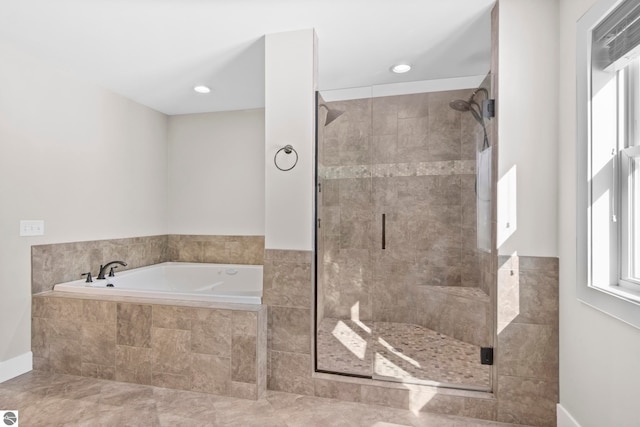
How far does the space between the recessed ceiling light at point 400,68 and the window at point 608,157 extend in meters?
1.21

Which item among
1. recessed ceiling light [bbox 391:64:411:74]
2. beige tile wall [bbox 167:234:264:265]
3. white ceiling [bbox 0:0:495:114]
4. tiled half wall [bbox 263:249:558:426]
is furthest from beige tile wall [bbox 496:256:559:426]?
beige tile wall [bbox 167:234:264:265]

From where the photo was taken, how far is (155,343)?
2.28 m

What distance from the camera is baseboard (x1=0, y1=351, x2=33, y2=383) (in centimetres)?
233

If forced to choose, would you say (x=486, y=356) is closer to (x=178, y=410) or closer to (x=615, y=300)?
(x=615, y=300)

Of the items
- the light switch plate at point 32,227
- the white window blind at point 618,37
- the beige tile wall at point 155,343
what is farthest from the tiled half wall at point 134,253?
the white window blind at point 618,37

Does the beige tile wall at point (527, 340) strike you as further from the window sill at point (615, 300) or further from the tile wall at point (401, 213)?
the tile wall at point (401, 213)

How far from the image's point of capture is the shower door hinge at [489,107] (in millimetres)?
1979

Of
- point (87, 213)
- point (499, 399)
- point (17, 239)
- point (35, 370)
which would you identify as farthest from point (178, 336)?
point (499, 399)

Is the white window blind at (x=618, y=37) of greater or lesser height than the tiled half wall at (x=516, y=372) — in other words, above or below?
above

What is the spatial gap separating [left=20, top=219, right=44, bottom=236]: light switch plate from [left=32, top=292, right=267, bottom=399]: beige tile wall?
0.48 m

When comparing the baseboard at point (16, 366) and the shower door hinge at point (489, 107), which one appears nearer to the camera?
the shower door hinge at point (489, 107)

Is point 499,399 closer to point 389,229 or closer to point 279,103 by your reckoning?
point 389,229

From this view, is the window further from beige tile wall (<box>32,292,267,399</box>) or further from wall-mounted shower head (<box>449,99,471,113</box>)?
beige tile wall (<box>32,292,267,399</box>)

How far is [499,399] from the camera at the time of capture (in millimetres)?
1895
